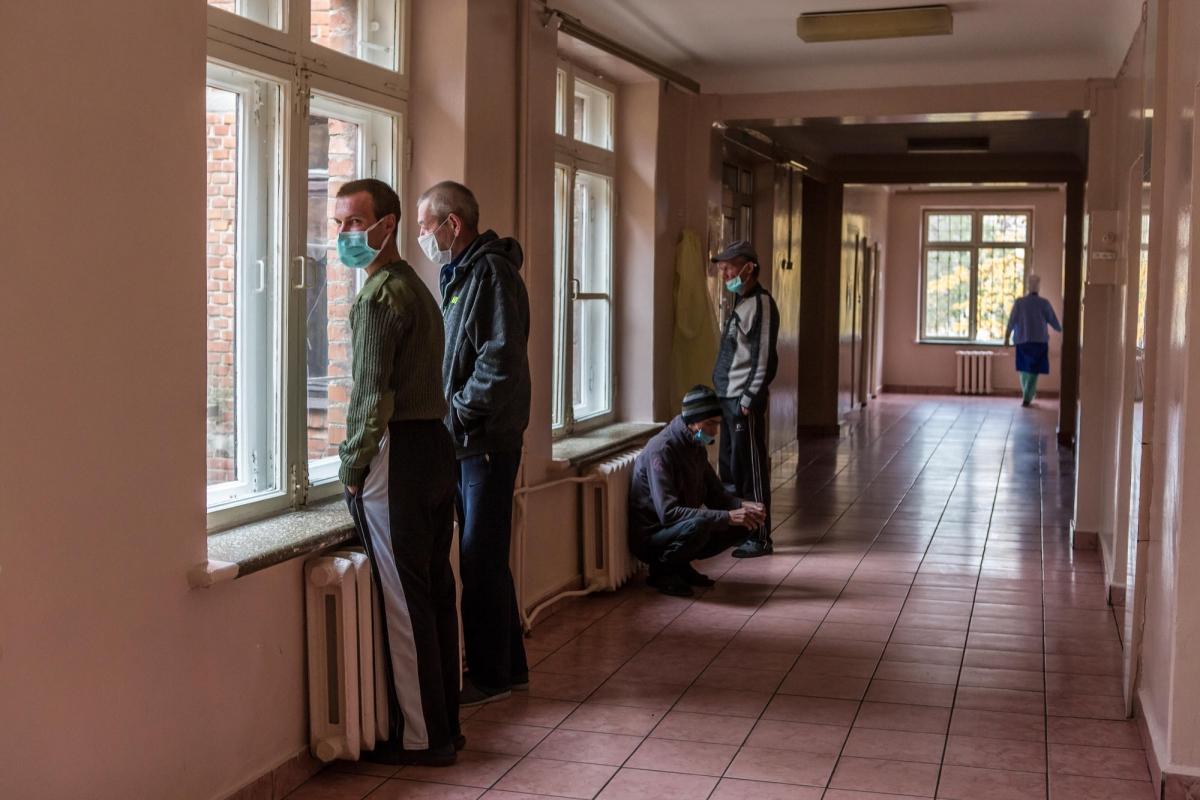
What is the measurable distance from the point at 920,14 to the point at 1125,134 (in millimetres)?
1193

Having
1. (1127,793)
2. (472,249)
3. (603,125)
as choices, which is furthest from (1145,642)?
(603,125)

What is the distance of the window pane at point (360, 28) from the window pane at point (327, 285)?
0.21 meters

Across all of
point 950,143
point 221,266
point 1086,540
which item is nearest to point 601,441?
point 221,266

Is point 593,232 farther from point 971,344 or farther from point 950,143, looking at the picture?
point 971,344

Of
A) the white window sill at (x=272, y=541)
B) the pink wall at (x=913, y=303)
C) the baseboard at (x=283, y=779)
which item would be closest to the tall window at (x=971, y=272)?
the pink wall at (x=913, y=303)

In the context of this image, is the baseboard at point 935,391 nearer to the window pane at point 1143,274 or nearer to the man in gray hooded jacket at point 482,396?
the window pane at point 1143,274

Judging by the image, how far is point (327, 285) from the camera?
14.3 feet

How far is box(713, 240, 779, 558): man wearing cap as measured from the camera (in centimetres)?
700

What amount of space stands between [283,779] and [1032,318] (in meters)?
14.9

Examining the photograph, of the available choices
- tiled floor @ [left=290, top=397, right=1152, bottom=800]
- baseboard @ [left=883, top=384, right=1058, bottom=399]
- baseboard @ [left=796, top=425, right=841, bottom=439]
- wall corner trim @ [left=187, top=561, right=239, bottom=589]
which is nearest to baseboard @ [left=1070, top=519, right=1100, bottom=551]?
tiled floor @ [left=290, top=397, right=1152, bottom=800]

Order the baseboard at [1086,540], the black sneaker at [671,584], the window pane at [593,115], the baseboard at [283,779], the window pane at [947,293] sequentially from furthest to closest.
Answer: the window pane at [947,293] < the baseboard at [1086,540] < the window pane at [593,115] < the black sneaker at [671,584] < the baseboard at [283,779]

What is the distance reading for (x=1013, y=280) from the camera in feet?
63.5

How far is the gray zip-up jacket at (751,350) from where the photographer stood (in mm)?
A: 6992

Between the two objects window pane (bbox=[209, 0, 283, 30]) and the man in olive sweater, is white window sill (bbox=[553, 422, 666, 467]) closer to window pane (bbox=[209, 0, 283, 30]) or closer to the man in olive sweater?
the man in olive sweater
